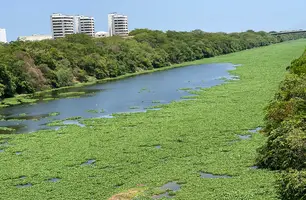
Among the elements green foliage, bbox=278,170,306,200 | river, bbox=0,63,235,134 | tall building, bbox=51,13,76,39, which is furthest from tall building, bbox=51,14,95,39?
green foliage, bbox=278,170,306,200

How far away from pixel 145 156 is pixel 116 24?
171659 mm

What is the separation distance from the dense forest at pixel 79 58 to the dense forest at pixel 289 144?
1590 inches

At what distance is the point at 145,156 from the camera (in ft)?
76.8

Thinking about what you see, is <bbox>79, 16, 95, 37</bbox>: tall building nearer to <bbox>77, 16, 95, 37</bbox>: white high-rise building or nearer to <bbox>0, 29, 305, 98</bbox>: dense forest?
<bbox>77, 16, 95, 37</bbox>: white high-rise building

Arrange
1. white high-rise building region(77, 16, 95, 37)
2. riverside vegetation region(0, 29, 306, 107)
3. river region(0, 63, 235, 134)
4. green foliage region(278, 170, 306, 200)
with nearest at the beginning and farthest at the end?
green foliage region(278, 170, 306, 200)
river region(0, 63, 235, 134)
riverside vegetation region(0, 29, 306, 107)
white high-rise building region(77, 16, 95, 37)

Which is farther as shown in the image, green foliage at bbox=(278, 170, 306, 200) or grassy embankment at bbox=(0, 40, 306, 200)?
grassy embankment at bbox=(0, 40, 306, 200)

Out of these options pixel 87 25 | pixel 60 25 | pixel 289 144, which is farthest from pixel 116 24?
pixel 289 144

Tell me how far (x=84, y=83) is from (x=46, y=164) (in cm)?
4661

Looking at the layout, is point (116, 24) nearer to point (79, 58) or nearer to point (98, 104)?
point (79, 58)

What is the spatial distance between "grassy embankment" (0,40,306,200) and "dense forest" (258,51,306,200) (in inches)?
37.7

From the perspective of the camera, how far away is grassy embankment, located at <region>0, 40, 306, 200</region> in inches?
715

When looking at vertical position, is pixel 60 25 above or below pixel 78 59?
above

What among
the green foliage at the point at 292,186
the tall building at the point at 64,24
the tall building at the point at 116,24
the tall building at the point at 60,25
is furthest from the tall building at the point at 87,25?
the green foliage at the point at 292,186

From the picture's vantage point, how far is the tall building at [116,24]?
18700 centimetres
